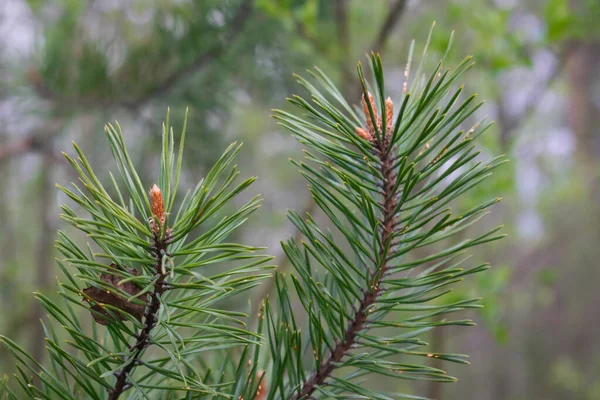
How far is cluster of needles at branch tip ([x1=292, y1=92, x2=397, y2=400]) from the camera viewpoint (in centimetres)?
23

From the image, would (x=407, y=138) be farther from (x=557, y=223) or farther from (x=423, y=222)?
(x=557, y=223)

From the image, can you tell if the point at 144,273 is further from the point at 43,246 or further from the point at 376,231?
the point at 43,246

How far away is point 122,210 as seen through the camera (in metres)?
0.19

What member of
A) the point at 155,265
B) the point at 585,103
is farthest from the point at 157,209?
the point at 585,103

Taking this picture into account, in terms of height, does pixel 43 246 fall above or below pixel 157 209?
above

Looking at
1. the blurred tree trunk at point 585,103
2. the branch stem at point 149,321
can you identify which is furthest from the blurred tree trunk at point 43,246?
the blurred tree trunk at point 585,103

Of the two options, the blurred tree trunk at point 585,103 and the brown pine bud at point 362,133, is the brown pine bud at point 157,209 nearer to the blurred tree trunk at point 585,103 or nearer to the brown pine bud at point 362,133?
the brown pine bud at point 362,133

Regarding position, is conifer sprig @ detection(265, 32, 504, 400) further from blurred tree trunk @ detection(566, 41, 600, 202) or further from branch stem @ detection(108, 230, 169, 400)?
blurred tree trunk @ detection(566, 41, 600, 202)

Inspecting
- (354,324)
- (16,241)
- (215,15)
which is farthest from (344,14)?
(16,241)

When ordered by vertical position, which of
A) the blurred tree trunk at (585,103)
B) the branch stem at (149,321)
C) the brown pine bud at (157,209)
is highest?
the blurred tree trunk at (585,103)

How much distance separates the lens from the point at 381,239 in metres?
0.23

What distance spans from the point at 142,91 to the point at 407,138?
17.9 inches

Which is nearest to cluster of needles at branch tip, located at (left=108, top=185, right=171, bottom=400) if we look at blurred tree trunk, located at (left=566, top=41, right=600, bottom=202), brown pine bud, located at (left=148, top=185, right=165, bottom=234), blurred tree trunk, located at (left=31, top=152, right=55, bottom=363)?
brown pine bud, located at (left=148, top=185, right=165, bottom=234)

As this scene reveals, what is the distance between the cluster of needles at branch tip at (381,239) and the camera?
8.9 inches
